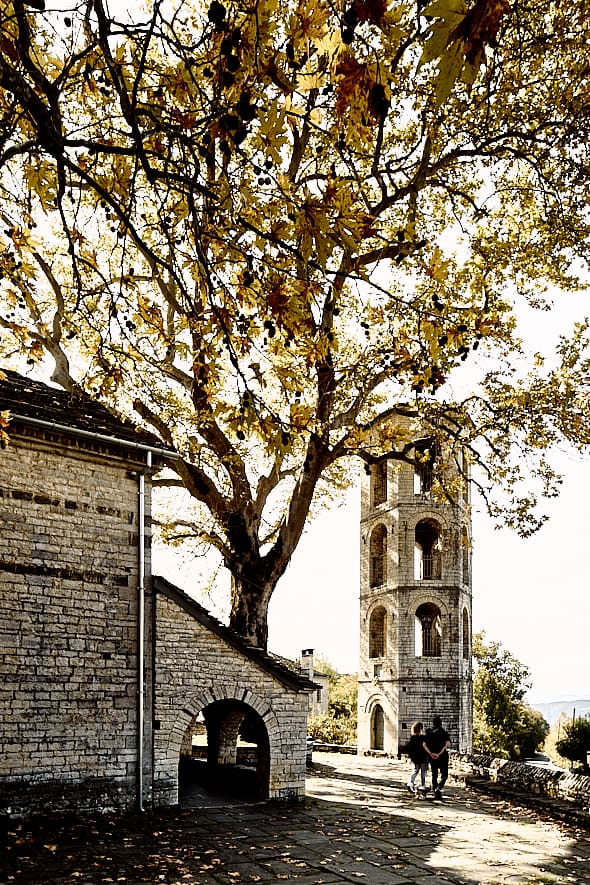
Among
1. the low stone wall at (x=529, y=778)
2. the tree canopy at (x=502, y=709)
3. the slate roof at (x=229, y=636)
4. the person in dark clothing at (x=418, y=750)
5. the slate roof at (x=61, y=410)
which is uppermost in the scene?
the slate roof at (x=61, y=410)

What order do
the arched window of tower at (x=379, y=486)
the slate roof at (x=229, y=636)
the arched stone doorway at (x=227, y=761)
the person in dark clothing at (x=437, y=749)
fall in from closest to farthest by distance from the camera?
1. the slate roof at (x=229, y=636)
2. the arched stone doorway at (x=227, y=761)
3. the person in dark clothing at (x=437, y=749)
4. the arched window of tower at (x=379, y=486)

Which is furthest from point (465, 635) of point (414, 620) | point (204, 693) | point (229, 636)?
point (204, 693)

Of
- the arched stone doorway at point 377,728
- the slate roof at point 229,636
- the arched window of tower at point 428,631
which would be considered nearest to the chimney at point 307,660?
the arched window of tower at point 428,631

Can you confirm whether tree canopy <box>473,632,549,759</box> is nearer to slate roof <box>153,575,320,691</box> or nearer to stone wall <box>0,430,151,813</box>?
slate roof <box>153,575,320,691</box>

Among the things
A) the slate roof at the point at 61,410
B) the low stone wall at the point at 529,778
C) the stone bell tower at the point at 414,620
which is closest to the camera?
the slate roof at the point at 61,410

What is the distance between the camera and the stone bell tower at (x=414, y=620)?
31922 millimetres

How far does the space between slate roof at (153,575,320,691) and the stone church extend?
26 mm

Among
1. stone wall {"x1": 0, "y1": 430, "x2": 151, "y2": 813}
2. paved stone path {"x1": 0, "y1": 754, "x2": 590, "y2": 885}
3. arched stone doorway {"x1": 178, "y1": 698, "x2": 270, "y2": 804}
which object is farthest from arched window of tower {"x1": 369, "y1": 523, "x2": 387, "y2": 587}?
stone wall {"x1": 0, "y1": 430, "x2": 151, "y2": 813}

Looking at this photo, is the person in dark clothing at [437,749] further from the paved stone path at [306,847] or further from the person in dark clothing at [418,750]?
the paved stone path at [306,847]

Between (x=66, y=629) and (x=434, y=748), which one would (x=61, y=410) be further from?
(x=434, y=748)

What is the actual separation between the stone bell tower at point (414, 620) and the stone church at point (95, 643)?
18.4 m

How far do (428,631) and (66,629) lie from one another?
23911 millimetres

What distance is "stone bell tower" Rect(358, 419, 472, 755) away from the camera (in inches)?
1257

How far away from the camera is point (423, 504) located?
3319cm
